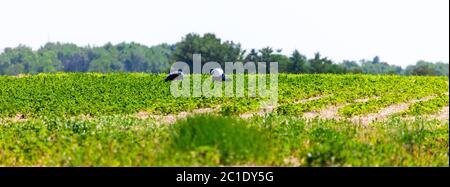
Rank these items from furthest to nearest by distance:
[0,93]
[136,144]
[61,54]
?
[61,54], [0,93], [136,144]

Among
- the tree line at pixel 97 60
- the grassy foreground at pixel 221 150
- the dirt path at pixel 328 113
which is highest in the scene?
the tree line at pixel 97 60

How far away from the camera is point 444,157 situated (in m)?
12.8

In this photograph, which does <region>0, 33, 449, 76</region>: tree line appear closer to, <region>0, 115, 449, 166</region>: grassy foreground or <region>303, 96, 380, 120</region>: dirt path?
<region>303, 96, 380, 120</region>: dirt path

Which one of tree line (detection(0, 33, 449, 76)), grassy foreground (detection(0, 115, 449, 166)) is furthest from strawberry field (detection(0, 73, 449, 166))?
tree line (detection(0, 33, 449, 76))

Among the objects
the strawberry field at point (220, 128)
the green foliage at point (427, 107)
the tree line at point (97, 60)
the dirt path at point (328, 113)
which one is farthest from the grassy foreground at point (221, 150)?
the tree line at point (97, 60)

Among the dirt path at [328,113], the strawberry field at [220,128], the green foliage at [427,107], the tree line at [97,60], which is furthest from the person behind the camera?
the tree line at [97,60]

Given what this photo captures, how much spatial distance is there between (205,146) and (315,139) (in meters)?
3.38

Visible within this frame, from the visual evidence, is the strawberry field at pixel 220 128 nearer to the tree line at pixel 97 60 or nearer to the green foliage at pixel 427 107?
the green foliage at pixel 427 107

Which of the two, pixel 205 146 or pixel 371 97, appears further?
pixel 371 97

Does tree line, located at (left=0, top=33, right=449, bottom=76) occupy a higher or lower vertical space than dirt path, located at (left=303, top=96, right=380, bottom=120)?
higher

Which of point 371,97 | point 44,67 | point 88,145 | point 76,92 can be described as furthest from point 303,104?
point 44,67

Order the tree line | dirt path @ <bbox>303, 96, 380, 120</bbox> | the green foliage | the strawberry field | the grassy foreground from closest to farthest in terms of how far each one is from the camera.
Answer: the grassy foreground
the strawberry field
dirt path @ <bbox>303, 96, 380, 120</bbox>
the green foliage
the tree line
